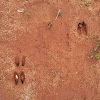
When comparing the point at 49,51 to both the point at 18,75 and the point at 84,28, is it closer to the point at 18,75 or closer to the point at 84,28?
the point at 18,75

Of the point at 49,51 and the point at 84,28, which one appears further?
the point at 84,28

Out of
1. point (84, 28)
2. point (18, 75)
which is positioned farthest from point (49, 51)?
point (84, 28)

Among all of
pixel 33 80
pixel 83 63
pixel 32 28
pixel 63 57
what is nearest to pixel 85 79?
pixel 83 63

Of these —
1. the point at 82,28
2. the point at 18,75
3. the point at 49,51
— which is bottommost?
the point at 18,75

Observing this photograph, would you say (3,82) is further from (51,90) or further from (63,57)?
(63,57)

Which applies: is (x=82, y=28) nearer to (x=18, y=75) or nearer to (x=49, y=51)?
(x=49, y=51)

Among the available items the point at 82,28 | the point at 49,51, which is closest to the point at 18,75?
the point at 49,51

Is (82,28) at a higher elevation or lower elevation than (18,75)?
higher

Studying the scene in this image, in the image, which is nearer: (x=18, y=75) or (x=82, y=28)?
(x=18, y=75)
